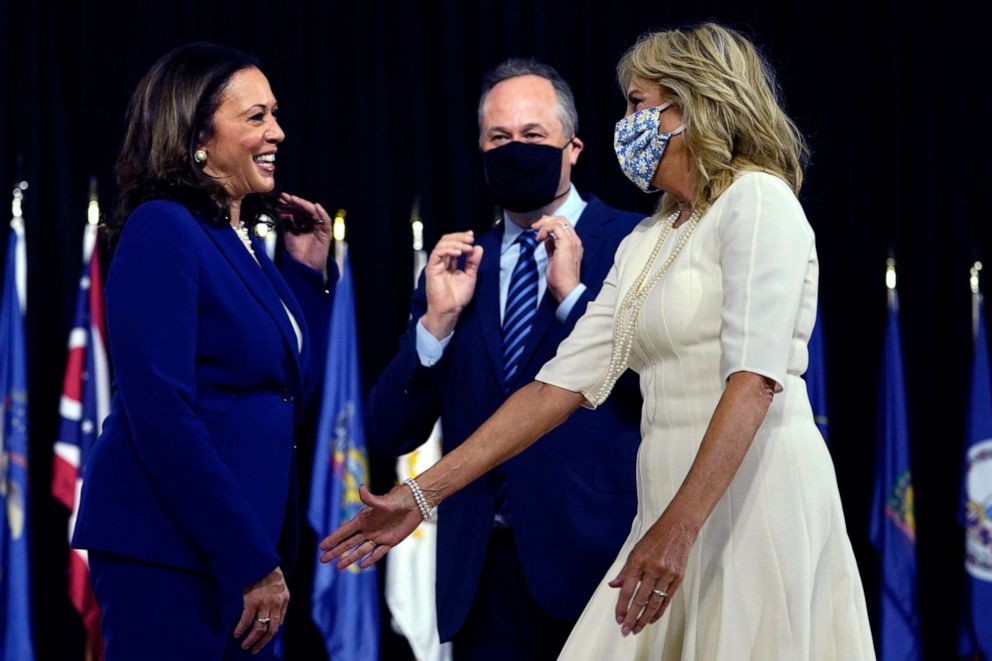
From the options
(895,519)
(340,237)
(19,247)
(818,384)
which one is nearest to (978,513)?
(895,519)

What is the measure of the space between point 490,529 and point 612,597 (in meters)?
0.79

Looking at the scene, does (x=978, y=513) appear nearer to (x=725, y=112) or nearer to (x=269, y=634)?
(x=725, y=112)

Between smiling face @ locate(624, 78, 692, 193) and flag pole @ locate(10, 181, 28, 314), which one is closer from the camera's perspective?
smiling face @ locate(624, 78, 692, 193)

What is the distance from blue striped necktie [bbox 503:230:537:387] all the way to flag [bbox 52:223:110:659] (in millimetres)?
2291

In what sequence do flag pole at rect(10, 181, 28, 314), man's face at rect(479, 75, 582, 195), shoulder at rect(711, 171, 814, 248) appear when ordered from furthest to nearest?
flag pole at rect(10, 181, 28, 314) → man's face at rect(479, 75, 582, 195) → shoulder at rect(711, 171, 814, 248)

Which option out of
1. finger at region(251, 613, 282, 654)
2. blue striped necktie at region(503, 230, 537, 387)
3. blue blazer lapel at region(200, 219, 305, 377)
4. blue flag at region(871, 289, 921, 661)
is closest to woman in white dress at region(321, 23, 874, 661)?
finger at region(251, 613, 282, 654)

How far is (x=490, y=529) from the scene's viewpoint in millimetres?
2701

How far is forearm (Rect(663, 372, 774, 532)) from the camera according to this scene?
1.75 meters

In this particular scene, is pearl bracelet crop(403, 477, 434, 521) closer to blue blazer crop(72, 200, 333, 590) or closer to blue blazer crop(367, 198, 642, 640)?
blue blazer crop(72, 200, 333, 590)

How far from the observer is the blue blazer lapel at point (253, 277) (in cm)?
225

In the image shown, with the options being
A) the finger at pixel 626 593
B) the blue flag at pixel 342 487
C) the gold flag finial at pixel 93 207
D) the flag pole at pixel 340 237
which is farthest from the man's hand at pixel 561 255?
the gold flag finial at pixel 93 207

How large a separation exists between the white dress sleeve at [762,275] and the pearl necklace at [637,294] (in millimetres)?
121

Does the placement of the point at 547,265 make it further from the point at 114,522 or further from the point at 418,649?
the point at 418,649

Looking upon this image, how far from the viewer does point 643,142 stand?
6.93 ft
